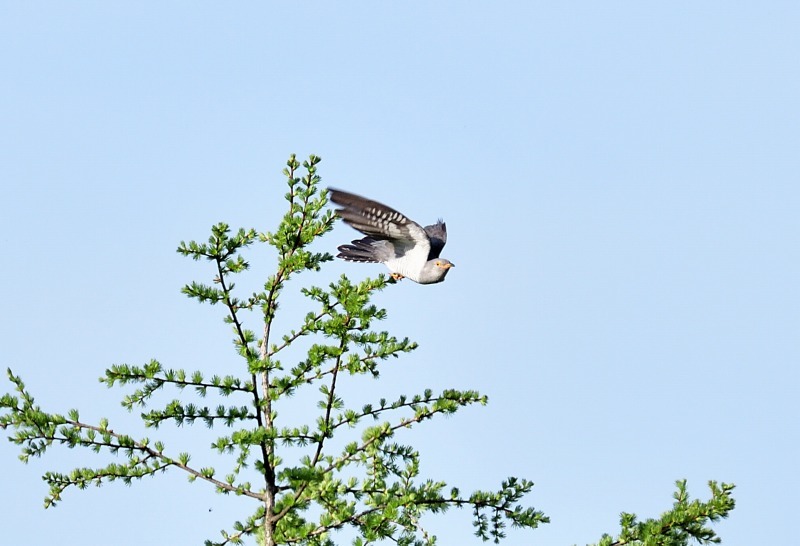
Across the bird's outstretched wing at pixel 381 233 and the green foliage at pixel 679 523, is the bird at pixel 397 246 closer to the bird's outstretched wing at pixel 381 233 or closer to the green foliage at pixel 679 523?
the bird's outstretched wing at pixel 381 233

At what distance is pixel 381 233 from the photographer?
1107 centimetres

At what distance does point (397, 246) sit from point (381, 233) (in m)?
0.83

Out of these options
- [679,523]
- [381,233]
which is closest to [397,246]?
[381,233]

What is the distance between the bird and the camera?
10.6m

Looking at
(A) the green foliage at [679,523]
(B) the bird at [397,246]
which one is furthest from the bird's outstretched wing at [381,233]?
(A) the green foliage at [679,523]

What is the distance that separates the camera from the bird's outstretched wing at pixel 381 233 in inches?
389

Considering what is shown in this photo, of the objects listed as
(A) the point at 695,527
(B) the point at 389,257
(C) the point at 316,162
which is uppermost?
(B) the point at 389,257

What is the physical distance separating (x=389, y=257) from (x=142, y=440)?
15.1ft

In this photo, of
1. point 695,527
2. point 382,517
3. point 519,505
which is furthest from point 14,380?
point 695,527

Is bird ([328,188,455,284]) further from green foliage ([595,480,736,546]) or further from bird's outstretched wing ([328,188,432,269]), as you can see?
green foliage ([595,480,736,546])

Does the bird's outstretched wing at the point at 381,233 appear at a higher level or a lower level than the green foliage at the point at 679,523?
higher

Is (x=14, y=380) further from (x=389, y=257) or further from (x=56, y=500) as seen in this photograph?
(x=389, y=257)

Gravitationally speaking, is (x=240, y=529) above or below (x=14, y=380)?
below

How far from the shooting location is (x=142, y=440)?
8289 millimetres
